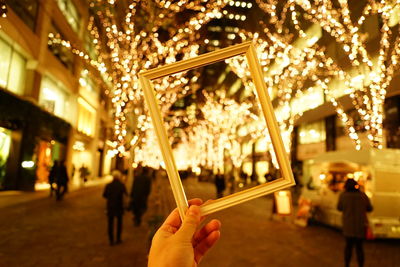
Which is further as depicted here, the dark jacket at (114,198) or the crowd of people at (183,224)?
the dark jacket at (114,198)

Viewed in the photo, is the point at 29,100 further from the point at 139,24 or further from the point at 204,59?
the point at 204,59

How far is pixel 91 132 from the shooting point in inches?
1251

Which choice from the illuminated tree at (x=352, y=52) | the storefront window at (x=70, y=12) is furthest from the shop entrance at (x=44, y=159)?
the illuminated tree at (x=352, y=52)

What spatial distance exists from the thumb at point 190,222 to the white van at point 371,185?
9643 mm

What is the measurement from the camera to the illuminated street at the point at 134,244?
6.55 meters

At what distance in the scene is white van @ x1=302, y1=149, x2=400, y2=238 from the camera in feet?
30.6

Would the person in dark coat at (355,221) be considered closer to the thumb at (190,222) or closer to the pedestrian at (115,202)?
the pedestrian at (115,202)

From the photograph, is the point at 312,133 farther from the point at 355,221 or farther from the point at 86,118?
the point at 355,221

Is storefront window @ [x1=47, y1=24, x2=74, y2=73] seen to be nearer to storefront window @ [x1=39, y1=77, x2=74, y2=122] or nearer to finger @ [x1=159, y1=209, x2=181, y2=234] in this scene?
storefront window @ [x1=39, y1=77, x2=74, y2=122]

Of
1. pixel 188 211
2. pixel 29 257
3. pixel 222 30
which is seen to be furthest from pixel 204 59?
pixel 222 30

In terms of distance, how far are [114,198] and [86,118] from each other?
2377 cm

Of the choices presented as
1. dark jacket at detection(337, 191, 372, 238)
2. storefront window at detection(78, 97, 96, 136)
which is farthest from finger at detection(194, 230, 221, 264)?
storefront window at detection(78, 97, 96, 136)

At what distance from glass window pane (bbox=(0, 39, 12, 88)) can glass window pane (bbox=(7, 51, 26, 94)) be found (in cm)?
44

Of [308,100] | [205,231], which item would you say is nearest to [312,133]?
[308,100]
